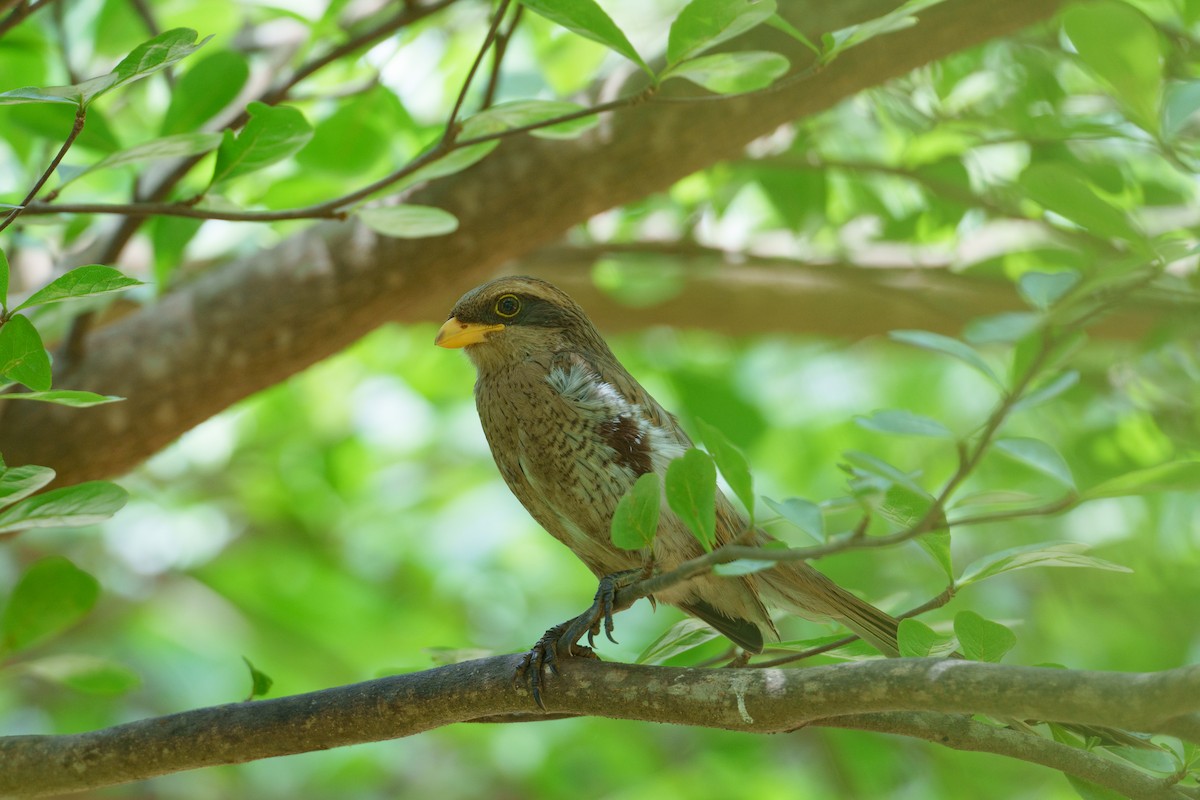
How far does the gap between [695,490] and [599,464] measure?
936 mm

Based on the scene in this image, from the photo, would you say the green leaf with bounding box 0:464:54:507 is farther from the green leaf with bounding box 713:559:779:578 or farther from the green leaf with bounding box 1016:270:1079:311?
the green leaf with bounding box 1016:270:1079:311

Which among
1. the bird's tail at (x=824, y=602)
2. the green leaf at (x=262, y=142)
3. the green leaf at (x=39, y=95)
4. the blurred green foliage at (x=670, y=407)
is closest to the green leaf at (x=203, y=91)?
the blurred green foliage at (x=670, y=407)

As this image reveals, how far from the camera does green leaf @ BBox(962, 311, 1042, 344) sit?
164 centimetres

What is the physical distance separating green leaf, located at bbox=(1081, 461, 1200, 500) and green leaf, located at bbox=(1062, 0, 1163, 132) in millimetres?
626

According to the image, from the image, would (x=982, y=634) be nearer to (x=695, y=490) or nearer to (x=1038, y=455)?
(x=1038, y=455)

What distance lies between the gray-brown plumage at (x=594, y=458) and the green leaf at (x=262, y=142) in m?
0.88

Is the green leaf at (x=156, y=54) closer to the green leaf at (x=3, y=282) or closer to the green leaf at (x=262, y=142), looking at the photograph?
the green leaf at (x=3, y=282)

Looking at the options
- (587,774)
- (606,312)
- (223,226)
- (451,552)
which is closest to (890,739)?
(587,774)

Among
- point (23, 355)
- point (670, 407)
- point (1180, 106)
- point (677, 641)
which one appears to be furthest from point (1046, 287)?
point (670, 407)

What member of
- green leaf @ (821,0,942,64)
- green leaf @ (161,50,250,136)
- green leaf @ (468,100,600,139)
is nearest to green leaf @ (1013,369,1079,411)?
green leaf @ (821,0,942,64)

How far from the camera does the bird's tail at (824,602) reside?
2658mm

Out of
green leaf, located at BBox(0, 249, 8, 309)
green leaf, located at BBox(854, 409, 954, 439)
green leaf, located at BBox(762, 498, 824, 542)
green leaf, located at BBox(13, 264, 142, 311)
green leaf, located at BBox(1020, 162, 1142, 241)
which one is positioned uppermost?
green leaf, located at BBox(0, 249, 8, 309)

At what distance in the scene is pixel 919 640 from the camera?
205 centimetres

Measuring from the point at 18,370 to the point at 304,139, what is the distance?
2.58ft
